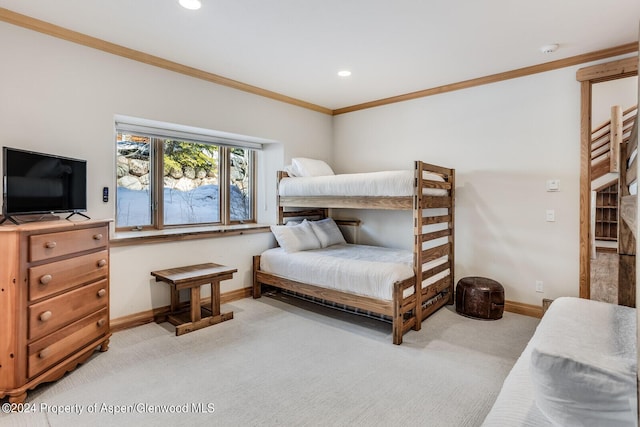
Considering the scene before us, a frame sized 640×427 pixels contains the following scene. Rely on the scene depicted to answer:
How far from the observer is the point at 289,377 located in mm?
2129

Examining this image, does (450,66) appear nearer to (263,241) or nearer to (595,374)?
(263,241)

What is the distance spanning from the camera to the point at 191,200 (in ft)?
12.4

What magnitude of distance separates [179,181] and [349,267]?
209 centimetres

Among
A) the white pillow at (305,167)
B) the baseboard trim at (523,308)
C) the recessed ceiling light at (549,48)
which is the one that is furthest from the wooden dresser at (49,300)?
the recessed ceiling light at (549,48)

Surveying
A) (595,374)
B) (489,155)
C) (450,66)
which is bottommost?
(595,374)

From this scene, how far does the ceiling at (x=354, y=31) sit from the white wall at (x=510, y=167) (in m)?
0.33

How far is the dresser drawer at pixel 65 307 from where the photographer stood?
188cm

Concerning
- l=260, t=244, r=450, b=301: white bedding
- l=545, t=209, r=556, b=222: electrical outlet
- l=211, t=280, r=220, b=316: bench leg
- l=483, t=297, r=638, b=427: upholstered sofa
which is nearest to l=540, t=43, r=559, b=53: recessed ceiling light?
l=545, t=209, r=556, b=222: electrical outlet

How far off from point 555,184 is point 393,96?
1989 millimetres

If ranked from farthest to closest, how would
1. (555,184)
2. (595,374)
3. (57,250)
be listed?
(555,184)
(57,250)
(595,374)

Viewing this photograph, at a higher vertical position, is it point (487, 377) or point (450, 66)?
point (450, 66)

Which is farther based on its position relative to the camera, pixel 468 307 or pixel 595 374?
pixel 468 307

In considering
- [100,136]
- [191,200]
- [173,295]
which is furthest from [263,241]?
[100,136]

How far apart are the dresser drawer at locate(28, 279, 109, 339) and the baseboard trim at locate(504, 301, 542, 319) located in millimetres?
3550
